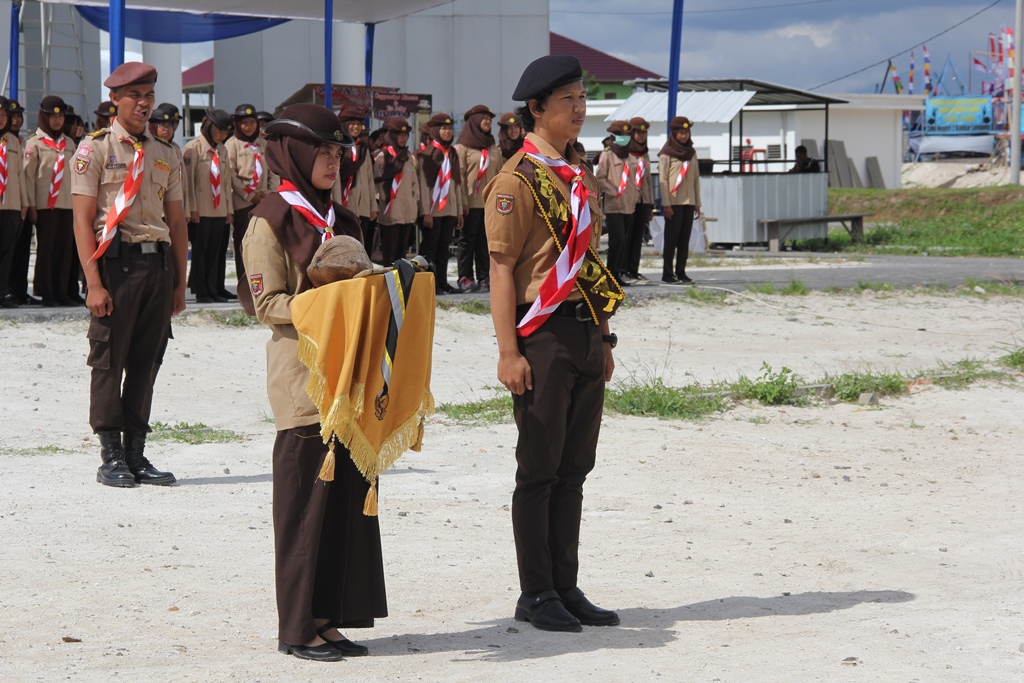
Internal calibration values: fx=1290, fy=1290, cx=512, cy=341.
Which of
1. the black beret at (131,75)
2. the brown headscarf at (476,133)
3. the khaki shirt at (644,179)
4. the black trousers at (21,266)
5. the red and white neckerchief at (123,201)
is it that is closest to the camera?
the black beret at (131,75)

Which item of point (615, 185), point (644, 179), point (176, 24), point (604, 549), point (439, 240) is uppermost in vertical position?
point (176, 24)

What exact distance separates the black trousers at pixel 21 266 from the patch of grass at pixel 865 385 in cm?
795

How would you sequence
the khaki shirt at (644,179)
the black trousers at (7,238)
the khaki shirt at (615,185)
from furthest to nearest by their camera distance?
the khaki shirt at (644,179) → the khaki shirt at (615,185) → the black trousers at (7,238)

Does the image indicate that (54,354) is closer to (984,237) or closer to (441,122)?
(441,122)

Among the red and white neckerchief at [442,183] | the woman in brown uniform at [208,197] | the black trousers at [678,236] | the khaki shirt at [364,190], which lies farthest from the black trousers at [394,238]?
the black trousers at [678,236]

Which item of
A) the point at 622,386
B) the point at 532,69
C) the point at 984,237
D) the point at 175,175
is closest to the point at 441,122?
the point at 622,386

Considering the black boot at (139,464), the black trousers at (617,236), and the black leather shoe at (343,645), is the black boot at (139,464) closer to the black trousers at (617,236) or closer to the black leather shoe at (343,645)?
the black leather shoe at (343,645)

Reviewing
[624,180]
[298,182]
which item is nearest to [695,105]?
[624,180]

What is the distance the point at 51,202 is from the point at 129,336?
6.72m

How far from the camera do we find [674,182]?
15930 millimetres

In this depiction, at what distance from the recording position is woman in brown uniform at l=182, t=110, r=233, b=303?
1324 centimetres

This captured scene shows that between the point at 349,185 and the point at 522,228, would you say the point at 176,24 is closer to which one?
the point at 349,185

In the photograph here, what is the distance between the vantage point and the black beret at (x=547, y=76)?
4402 mm

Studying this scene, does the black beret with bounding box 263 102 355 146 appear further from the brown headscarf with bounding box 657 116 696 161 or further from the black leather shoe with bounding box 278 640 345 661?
the brown headscarf with bounding box 657 116 696 161
